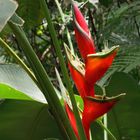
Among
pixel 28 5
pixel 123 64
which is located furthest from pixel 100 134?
pixel 123 64

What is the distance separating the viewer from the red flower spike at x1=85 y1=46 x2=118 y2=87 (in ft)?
1.92

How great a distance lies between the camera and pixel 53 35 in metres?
0.58

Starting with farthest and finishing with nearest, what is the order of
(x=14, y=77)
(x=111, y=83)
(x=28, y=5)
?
(x=28, y=5) < (x=111, y=83) < (x=14, y=77)

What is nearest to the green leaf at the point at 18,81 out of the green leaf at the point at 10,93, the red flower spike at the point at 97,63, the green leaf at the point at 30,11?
the green leaf at the point at 10,93

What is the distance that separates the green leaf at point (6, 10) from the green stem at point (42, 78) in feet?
0.23

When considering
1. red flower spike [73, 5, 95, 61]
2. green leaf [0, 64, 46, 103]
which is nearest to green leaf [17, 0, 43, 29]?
green leaf [0, 64, 46, 103]

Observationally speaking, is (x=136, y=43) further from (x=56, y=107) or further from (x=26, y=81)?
(x=56, y=107)

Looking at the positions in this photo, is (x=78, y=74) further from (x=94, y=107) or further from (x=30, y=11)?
(x=30, y=11)

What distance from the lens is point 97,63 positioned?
0.60m

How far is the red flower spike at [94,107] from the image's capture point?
591 millimetres

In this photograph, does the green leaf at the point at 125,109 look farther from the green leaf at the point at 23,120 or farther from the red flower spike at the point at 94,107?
the red flower spike at the point at 94,107

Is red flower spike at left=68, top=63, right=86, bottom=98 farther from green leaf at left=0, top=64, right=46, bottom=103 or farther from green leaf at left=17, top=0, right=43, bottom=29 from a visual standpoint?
green leaf at left=17, top=0, right=43, bottom=29

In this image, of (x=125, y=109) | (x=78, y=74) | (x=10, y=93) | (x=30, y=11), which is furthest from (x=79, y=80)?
(x=30, y=11)

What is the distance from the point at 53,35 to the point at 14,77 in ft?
0.59
